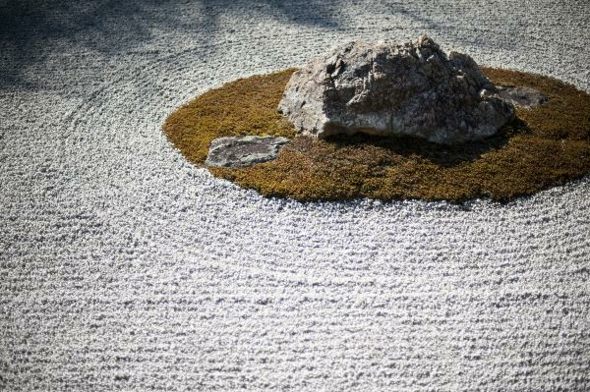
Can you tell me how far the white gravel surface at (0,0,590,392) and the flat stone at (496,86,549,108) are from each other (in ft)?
3.22

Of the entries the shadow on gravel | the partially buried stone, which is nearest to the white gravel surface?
the partially buried stone

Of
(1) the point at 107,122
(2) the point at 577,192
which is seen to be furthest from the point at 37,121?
(2) the point at 577,192

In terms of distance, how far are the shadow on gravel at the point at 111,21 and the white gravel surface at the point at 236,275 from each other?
1.20 metres

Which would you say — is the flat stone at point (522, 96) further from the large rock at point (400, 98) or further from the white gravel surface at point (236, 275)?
the white gravel surface at point (236, 275)

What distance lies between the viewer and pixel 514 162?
6656mm

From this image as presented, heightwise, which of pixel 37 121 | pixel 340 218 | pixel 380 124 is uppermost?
pixel 380 124

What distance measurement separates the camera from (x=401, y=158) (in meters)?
6.67

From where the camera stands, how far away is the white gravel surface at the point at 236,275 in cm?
459

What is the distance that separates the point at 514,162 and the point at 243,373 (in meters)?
4.26

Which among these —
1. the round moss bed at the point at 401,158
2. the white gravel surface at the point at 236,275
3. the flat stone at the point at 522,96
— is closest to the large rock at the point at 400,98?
the round moss bed at the point at 401,158

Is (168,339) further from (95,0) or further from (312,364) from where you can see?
(95,0)

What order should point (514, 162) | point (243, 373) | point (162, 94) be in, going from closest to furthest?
point (243, 373) → point (514, 162) → point (162, 94)

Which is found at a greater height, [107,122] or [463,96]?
[463,96]

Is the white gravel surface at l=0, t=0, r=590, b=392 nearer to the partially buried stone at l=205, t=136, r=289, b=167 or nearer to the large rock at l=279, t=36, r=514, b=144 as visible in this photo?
the partially buried stone at l=205, t=136, r=289, b=167
